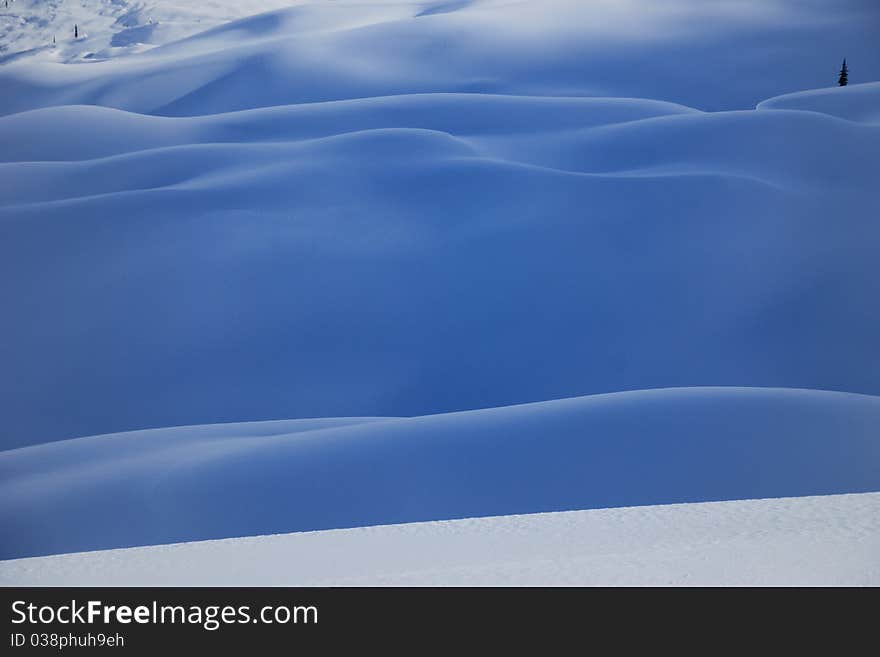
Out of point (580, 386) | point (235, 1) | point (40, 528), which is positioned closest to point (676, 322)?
point (580, 386)

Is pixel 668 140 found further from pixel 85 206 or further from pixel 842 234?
pixel 85 206

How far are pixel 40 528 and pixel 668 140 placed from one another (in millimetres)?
10027

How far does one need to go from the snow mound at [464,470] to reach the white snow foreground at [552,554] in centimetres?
156

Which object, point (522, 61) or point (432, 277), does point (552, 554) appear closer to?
point (432, 277)

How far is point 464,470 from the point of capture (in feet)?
14.6

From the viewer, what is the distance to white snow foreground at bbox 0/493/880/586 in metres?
2.07

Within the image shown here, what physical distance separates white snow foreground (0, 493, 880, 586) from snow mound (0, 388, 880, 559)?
1556 millimetres

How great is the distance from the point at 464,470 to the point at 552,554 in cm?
218

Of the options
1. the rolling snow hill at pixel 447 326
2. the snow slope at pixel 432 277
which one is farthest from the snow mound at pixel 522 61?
the snow slope at pixel 432 277
